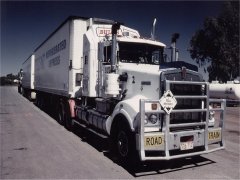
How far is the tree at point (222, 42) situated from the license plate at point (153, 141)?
38.7 m

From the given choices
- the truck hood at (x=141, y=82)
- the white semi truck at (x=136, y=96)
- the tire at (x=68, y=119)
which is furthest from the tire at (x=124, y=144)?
the tire at (x=68, y=119)

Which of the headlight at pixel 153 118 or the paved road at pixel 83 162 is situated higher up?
the headlight at pixel 153 118

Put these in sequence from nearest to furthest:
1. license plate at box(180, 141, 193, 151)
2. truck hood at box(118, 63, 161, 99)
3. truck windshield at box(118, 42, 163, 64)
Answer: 1. license plate at box(180, 141, 193, 151)
2. truck hood at box(118, 63, 161, 99)
3. truck windshield at box(118, 42, 163, 64)

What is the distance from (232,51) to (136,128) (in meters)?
39.4

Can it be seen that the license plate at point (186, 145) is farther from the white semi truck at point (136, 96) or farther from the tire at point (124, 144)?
the tire at point (124, 144)

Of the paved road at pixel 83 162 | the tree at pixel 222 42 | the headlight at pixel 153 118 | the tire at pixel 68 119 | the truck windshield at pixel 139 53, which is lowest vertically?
the paved road at pixel 83 162

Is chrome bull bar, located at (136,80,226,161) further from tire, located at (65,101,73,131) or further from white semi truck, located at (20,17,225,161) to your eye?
tire, located at (65,101,73,131)

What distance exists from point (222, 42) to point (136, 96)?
38723 mm

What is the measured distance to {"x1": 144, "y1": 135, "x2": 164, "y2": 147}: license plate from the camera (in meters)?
5.98

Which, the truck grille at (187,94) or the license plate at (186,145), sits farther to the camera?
the truck grille at (187,94)

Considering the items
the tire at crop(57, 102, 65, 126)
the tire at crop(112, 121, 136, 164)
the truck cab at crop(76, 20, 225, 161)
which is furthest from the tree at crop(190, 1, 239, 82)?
the tire at crop(112, 121, 136, 164)

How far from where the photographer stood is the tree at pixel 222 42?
41812 millimetres

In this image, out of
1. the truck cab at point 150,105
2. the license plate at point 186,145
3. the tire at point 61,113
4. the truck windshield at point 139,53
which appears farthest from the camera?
the tire at point 61,113

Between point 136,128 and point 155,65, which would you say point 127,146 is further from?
point 155,65
